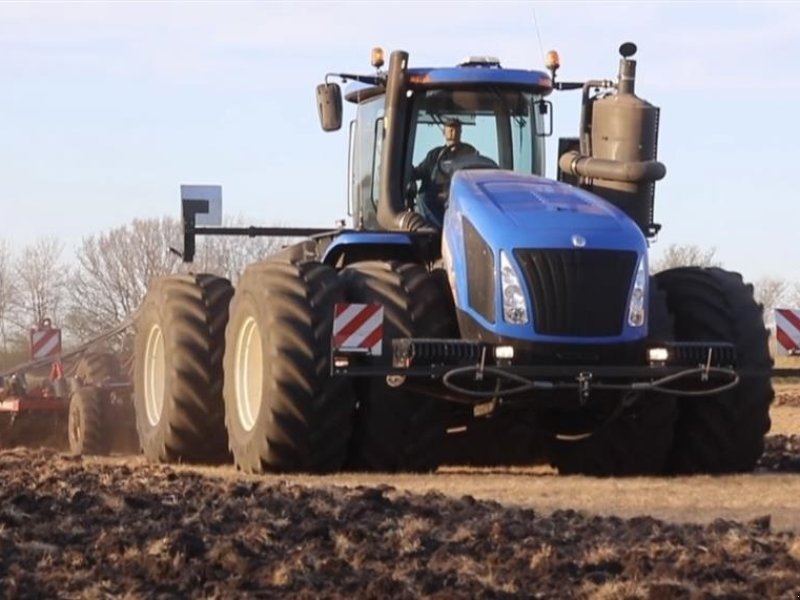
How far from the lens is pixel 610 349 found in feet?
42.3

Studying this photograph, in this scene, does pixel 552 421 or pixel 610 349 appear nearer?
pixel 610 349

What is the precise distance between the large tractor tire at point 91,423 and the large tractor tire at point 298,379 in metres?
5.56

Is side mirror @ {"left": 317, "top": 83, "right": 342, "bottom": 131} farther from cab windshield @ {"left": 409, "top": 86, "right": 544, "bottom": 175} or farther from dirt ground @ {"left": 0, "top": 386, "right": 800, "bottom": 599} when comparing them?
dirt ground @ {"left": 0, "top": 386, "right": 800, "bottom": 599}

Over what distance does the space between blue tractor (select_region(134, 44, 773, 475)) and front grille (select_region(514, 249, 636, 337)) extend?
1cm

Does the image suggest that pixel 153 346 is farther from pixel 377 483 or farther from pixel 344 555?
pixel 344 555

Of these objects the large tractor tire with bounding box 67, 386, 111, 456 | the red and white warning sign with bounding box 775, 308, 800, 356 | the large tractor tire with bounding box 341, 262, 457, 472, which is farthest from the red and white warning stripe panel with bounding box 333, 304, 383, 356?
the large tractor tire with bounding box 67, 386, 111, 456

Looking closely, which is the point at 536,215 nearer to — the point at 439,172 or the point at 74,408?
the point at 439,172

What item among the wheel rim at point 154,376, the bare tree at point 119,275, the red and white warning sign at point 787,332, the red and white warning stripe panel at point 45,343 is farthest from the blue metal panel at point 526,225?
the bare tree at point 119,275

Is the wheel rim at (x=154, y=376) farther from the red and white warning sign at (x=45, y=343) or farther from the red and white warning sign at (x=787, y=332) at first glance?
the red and white warning sign at (x=45, y=343)

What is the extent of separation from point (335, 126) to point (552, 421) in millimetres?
2767

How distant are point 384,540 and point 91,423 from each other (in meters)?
10.4

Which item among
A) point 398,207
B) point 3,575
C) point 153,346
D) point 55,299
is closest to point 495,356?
point 398,207

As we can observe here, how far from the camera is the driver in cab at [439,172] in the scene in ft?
47.2

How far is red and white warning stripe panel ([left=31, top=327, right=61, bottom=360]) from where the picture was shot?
23.4 m
